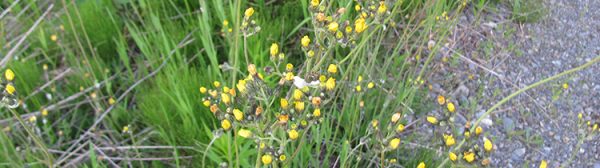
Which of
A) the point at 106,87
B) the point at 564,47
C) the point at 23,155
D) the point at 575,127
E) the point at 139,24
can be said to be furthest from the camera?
the point at 564,47

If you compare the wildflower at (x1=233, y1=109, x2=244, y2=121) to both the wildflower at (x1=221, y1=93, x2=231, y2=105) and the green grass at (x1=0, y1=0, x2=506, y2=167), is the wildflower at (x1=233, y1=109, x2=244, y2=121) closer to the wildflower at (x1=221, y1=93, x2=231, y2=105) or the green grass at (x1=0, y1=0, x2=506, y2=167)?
the wildflower at (x1=221, y1=93, x2=231, y2=105)

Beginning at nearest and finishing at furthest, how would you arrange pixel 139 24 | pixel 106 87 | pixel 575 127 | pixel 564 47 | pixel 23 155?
pixel 23 155 → pixel 106 87 → pixel 575 127 → pixel 139 24 → pixel 564 47

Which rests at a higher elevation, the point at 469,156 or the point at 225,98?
the point at 225,98

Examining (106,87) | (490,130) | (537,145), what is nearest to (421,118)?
(490,130)

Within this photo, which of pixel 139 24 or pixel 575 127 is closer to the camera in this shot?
pixel 575 127

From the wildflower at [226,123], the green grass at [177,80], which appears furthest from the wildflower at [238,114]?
the green grass at [177,80]

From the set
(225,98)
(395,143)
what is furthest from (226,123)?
(395,143)

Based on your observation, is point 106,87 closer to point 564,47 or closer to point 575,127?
point 575,127

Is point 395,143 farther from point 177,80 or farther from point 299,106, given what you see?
point 177,80
